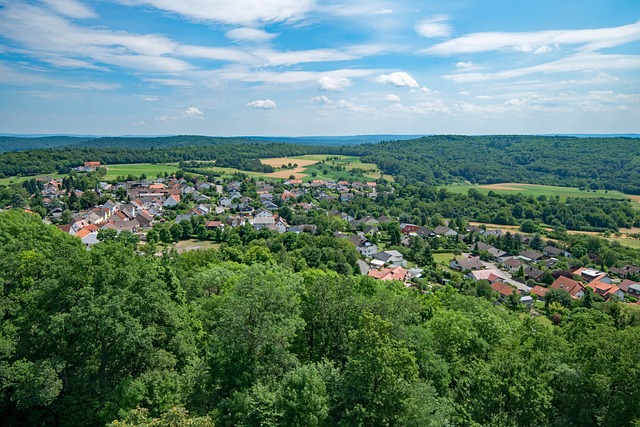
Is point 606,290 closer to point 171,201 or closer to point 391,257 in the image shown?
point 391,257

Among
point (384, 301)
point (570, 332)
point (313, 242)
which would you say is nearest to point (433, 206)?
point (313, 242)

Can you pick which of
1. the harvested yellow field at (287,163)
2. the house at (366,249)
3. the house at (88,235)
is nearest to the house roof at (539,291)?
the house at (366,249)

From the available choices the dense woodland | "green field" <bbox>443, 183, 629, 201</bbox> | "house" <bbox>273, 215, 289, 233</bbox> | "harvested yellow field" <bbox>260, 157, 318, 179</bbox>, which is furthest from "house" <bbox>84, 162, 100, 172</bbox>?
"green field" <bbox>443, 183, 629, 201</bbox>

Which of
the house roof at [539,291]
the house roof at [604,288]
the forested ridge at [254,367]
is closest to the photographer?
the forested ridge at [254,367]

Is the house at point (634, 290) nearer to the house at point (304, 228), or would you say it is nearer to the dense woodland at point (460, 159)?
the house at point (304, 228)

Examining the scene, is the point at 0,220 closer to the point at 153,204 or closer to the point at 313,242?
the point at 313,242
